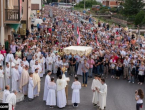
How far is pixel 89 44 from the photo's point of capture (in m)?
26.3

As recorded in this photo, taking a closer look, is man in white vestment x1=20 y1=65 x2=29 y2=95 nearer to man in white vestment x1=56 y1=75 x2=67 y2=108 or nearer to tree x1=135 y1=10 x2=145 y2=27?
man in white vestment x1=56 y1=75 x2=67 y2=108

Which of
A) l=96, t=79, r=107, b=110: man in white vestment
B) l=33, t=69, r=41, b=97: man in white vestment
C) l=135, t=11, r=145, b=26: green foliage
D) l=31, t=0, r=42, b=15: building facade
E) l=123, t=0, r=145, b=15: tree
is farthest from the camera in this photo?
l=123, t=0, r=145, b=15: tree

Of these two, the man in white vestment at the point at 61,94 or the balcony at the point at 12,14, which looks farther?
the balcony at the point at 12,14

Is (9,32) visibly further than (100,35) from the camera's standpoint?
No

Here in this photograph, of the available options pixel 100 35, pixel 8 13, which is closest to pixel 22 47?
pixel 8 13

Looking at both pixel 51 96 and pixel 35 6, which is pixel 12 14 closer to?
pixel 51 96

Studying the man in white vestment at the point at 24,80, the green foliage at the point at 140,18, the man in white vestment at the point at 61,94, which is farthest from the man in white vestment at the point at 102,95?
the green foliage at the point at 140,18

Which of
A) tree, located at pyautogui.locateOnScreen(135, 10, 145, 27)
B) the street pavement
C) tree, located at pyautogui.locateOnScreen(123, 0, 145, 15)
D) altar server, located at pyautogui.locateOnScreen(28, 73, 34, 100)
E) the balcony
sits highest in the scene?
the balcony

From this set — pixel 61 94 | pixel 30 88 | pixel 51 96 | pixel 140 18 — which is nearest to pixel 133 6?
pixel 140 18

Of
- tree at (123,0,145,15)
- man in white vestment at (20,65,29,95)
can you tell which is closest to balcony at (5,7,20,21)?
man in white vestment at (20,65,29,95)

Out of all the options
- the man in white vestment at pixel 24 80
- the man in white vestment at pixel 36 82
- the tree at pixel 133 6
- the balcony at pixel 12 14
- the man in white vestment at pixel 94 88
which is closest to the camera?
the man in white vestment at pixel 94 88

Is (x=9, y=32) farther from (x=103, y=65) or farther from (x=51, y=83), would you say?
(x=51, y=83)

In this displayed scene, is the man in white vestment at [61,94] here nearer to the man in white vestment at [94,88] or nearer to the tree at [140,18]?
the man in white vestment at [94,88]

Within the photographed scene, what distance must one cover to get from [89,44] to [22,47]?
617 centimetres
